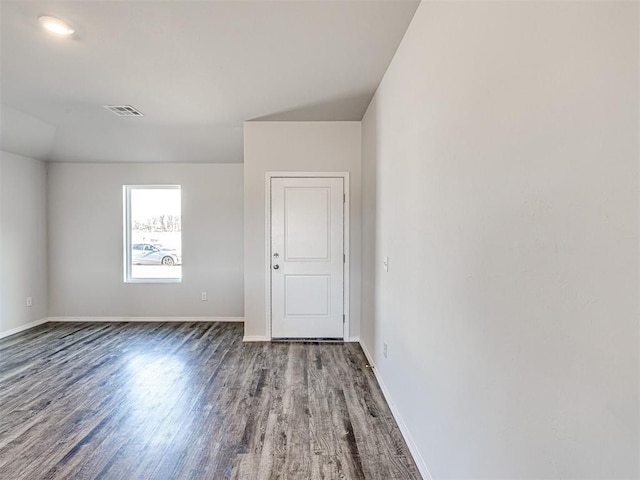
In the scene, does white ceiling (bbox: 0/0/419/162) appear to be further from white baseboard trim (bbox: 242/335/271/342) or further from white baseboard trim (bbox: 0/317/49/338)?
white baseboard trim (bbox: 242/335/271/342)

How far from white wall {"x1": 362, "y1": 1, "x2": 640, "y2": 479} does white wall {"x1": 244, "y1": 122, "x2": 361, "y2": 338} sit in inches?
79.8

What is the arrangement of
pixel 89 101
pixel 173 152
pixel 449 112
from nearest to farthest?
1. pixel 449 112
2. pixel 89 101
3. pixel 173 152

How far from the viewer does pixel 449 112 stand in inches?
57.6

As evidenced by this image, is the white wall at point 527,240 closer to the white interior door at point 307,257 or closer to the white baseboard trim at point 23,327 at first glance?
the white interior door at point 307,257

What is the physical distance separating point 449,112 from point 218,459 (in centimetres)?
223

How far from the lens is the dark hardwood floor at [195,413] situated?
1854mm

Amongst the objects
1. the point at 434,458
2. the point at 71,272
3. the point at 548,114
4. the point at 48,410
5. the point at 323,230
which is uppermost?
the point at 548,114

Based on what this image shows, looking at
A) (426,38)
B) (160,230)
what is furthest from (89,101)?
(426,38)

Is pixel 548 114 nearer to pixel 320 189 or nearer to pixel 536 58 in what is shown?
pixel 536 58

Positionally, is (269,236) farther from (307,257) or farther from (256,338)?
(256,338)

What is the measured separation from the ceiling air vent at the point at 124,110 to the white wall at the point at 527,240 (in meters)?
3.06

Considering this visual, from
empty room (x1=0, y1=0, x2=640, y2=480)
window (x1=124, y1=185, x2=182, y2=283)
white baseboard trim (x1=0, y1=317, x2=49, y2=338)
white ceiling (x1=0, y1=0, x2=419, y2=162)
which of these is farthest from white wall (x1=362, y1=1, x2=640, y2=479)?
white baseboard trim (x1=0, y1=317, x2=49, y2=338)

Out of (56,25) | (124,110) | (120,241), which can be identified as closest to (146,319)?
(120,241)

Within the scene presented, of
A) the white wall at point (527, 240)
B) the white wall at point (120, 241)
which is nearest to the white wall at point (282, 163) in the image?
the white wall at point (120, 241)
